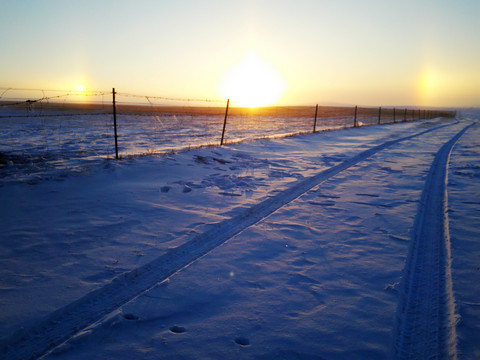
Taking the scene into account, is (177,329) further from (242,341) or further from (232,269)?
(232,269)

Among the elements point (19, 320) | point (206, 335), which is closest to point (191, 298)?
point (206, 335)

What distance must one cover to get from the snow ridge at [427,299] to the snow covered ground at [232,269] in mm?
15

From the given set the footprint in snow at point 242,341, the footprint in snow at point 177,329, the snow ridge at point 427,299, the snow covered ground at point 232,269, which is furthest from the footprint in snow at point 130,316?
the snow ridge at point 427,299

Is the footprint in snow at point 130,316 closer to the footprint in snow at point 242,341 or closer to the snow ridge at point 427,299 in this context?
the footprint in snow at point 242,341

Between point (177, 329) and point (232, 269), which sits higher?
point (232, 269)

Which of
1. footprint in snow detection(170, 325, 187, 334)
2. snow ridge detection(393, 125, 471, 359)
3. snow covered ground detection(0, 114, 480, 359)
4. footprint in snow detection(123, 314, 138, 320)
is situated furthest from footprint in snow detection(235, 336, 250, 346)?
snow ridge detection(393, 125, 471, 359)

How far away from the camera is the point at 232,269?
11.5 feet

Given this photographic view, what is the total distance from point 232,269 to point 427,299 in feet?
6.48

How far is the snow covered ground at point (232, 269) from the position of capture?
96.9 inches

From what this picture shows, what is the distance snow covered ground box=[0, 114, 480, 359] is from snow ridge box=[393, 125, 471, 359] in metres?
0.01

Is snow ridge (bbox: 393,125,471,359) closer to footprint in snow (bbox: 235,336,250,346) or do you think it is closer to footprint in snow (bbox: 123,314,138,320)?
footprint in snow (bbox: 235,336,250,346)

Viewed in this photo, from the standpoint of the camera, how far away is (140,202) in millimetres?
5664

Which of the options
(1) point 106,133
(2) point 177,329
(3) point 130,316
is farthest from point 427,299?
(1) point 106,133

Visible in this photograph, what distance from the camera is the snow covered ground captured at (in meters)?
2.46
